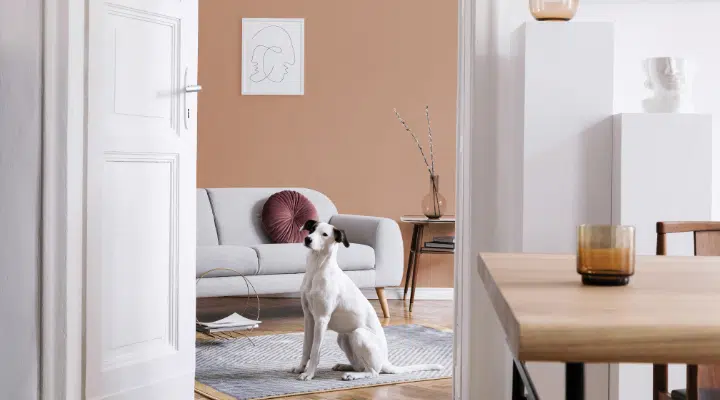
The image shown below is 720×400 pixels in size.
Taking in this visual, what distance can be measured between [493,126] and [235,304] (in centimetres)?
371

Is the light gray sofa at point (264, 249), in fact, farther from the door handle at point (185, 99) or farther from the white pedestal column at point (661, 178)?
the white pedestal column at point (661, 178)

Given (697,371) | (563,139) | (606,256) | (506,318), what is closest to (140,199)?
(563,139)

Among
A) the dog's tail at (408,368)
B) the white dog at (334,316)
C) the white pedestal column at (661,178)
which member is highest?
the white pedestal column at (661,178)

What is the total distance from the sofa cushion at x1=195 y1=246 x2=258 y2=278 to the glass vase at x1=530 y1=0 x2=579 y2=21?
307 cm

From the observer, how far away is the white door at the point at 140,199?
113 inches

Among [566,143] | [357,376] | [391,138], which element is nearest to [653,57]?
[566,143]

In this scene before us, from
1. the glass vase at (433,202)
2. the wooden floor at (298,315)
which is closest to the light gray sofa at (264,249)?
the wooden floor at (298,315)

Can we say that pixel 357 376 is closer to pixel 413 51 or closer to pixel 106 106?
pixel 106 106

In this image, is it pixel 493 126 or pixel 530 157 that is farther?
pixel 493 126

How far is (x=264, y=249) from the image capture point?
17.8ft

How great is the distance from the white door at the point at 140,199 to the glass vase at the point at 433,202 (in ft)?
9.91

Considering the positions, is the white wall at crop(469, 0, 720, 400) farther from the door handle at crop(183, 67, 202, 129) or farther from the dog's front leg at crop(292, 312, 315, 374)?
the dog's front leg at crop(292, 312, 315, 374)

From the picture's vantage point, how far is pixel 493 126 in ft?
9.57

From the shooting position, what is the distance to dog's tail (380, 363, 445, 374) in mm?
3953
